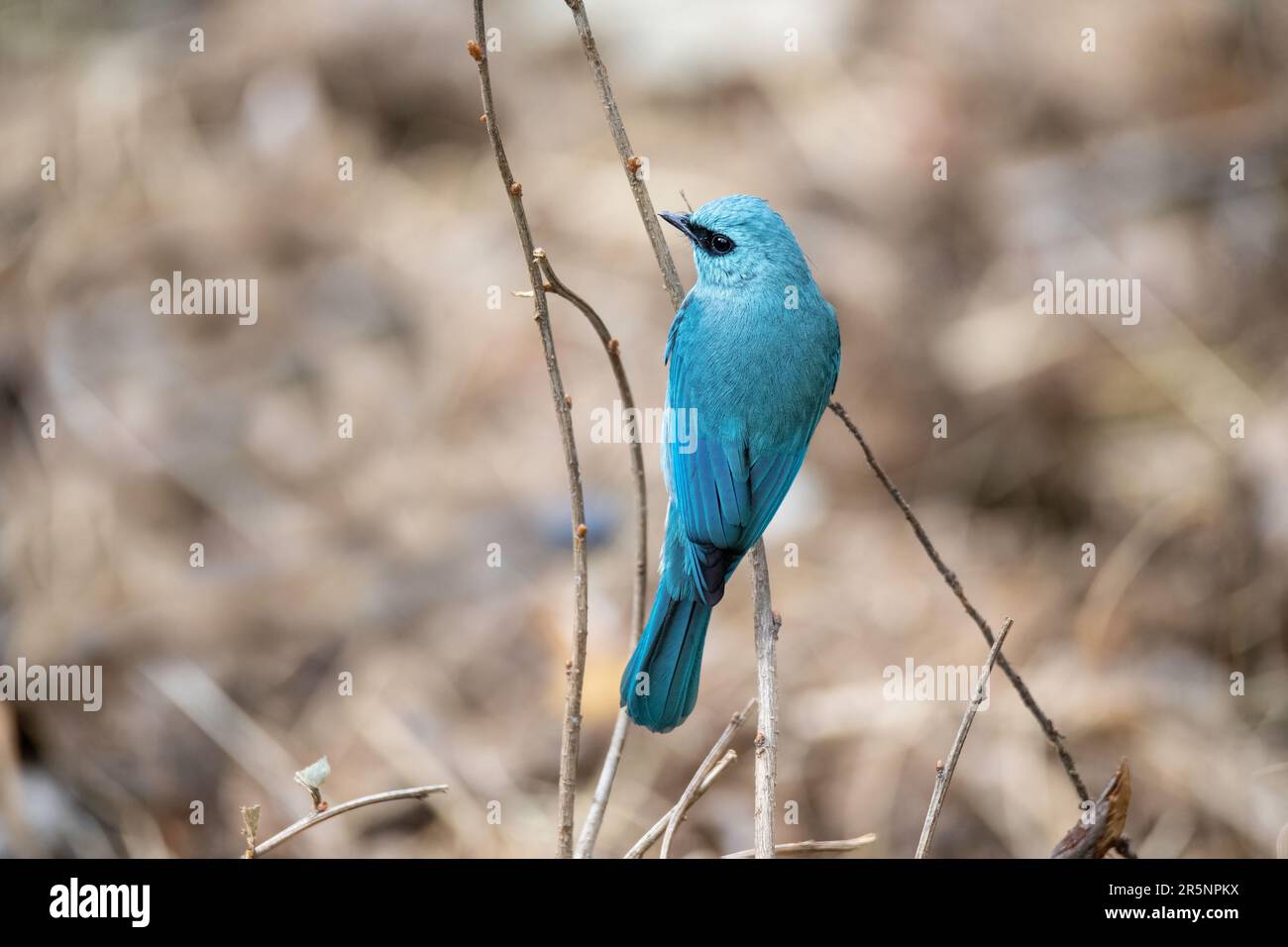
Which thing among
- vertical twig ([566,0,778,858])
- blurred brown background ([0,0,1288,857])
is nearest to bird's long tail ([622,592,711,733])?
vertical twig ([566,0,778,858])

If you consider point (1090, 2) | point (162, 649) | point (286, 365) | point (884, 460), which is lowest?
point (162, 649)

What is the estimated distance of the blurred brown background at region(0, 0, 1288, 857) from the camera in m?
4.02

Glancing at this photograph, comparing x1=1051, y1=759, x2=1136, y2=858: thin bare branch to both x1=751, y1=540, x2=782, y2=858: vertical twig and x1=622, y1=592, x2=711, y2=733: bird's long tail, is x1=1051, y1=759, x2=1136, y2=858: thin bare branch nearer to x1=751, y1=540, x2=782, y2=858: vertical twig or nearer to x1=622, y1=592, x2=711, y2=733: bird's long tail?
x1=751, y1=540, x2=782, y2=858: vertical twig

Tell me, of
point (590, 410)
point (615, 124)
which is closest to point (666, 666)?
point (615, 124)

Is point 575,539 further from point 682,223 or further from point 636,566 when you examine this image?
point 682,223

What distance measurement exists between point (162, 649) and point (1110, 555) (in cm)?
378

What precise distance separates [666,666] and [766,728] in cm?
64

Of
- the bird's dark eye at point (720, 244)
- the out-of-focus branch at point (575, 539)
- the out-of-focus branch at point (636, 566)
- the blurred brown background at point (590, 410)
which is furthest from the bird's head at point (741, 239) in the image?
the blurred brown background at point (590, 410)

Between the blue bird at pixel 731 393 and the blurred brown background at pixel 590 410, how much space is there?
1529 mm

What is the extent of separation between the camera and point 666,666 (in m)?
2.54

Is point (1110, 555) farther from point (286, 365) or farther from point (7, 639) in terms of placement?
point (7, 639)
